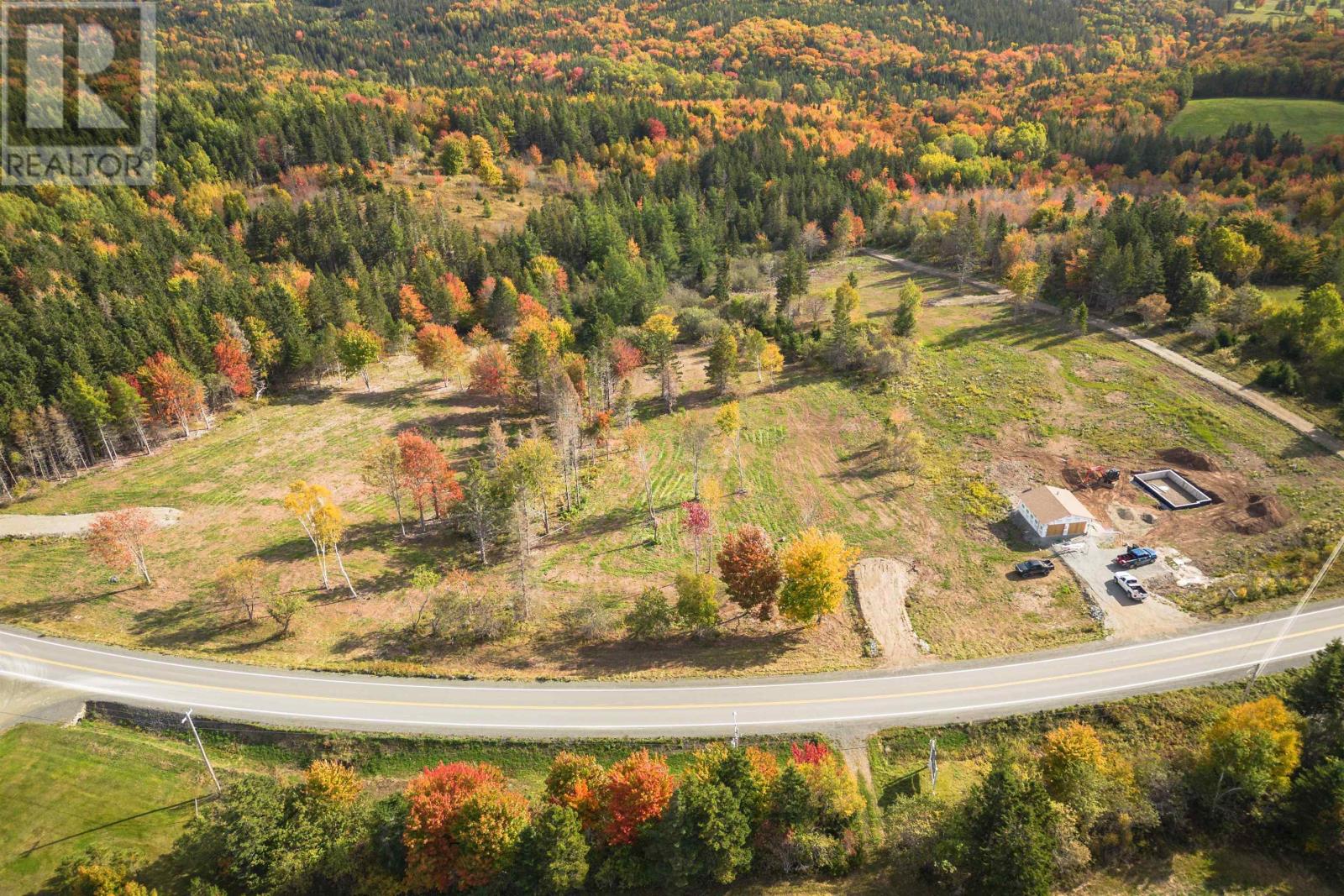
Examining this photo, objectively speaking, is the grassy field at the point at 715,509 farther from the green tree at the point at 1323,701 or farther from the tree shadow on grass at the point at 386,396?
the green tree at the point at 1323,701

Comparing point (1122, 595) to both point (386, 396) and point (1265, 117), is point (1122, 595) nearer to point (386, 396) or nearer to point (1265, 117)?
point (386, 396)

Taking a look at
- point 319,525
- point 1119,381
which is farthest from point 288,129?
point 1119,381

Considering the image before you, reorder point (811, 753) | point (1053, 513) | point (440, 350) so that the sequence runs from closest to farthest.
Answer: point (811, 753), point (1053, 513), point (440, 350)

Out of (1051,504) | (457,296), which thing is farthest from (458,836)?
(457,296)

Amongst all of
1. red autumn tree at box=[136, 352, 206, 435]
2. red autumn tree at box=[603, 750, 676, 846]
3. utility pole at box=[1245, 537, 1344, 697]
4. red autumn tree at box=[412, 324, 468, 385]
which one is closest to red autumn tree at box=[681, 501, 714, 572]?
red autumn tree at box=[603, 750, 676, 846]

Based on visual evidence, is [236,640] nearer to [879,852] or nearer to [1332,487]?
[879,852]

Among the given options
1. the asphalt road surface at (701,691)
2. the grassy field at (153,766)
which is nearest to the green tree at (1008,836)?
the asphalt road surface at (701,691)
